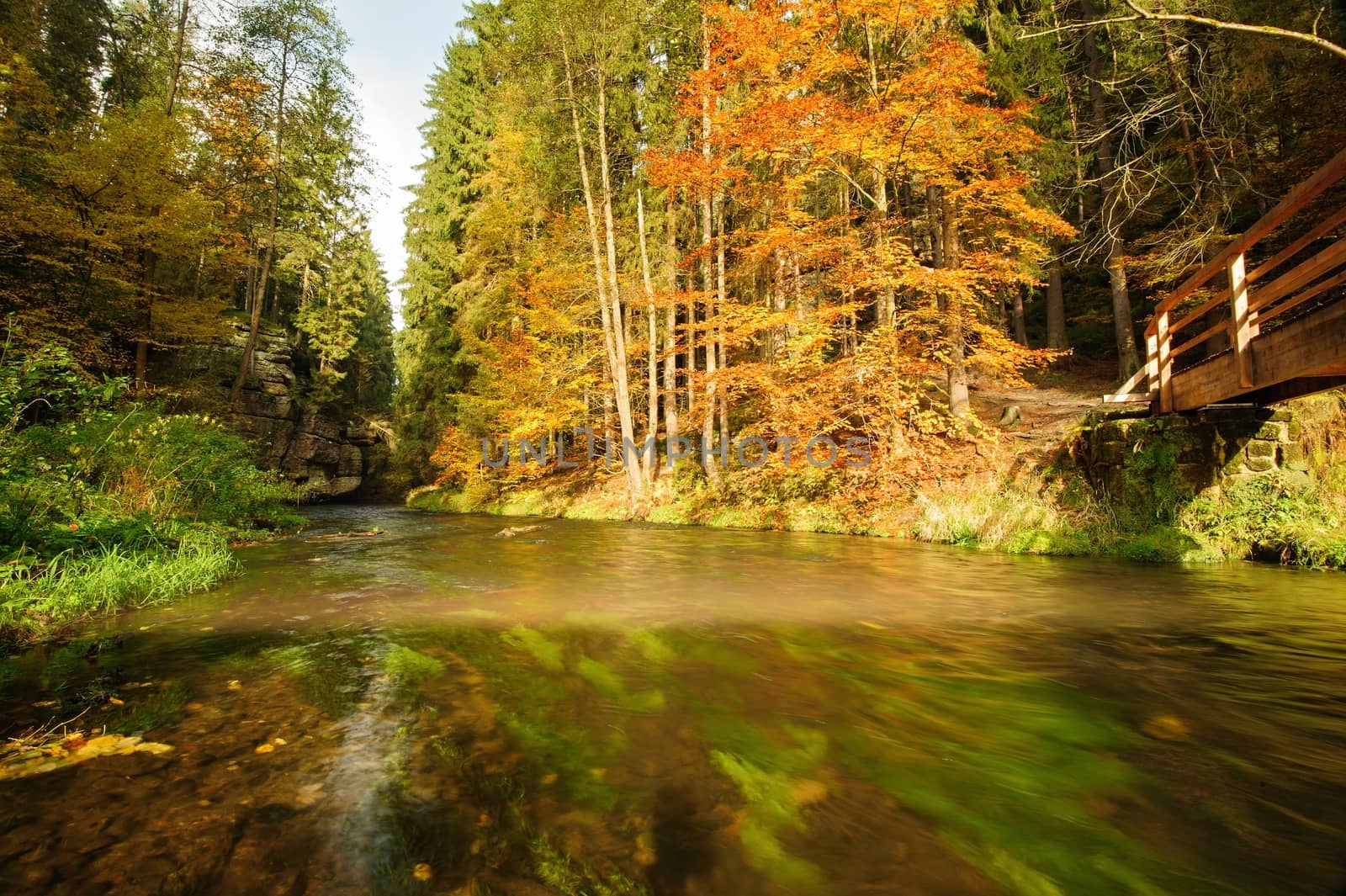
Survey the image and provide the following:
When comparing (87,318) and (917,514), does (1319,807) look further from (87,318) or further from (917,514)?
(87,318)

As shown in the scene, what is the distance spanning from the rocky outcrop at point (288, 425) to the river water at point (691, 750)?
21.4m

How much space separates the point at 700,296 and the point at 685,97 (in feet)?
19.5

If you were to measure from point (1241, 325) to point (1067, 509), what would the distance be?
3947 millimetres

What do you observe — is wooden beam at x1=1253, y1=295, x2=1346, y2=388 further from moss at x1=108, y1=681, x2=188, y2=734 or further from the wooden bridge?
moss at x1=108, y1=681, x2=188, y2=734

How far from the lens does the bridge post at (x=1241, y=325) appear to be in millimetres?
6336

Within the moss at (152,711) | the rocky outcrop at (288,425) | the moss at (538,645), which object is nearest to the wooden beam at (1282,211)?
the moss at (538,645)

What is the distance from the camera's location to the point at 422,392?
25969mm

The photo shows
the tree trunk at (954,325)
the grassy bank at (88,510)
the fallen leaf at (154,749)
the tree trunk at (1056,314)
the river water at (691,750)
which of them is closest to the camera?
the river water at (691,750)

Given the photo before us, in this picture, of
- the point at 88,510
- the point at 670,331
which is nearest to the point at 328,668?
the point at 88,510

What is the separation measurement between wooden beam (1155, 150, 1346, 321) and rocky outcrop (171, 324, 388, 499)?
25608mm

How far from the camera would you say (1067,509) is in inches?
376

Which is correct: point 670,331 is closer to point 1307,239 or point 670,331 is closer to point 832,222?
point 832,222

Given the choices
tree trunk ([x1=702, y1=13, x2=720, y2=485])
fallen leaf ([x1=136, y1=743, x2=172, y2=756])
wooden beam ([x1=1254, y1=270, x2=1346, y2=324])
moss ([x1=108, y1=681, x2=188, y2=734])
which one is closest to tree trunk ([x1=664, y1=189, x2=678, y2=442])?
tree trunk ([x1=702, y1=13, x2=720, y2=485])

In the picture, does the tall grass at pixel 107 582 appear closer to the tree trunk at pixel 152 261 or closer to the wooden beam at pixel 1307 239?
the tree trunk at pixel 152 261
